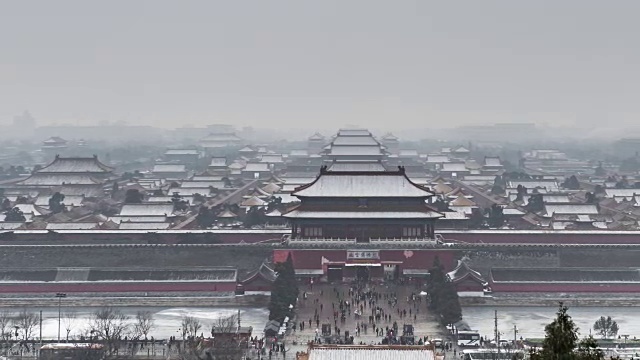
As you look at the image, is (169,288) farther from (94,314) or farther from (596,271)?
(596,271)

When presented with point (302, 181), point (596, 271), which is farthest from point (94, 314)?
point (302, 181)

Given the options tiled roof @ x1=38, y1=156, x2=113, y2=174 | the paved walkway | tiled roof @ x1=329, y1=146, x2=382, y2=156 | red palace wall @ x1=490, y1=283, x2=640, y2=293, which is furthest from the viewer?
tiled roof @ x1=329, y1=146, x2=382, y2=156

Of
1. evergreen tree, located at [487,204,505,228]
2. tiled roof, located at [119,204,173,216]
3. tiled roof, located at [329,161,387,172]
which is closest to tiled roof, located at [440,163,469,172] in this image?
tiled roof, located at [329,161,387,172]

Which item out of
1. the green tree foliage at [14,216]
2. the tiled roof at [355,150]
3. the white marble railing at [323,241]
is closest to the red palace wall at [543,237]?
the white marble railing at [323,241]

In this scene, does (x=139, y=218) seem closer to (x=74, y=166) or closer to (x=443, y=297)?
(x=443, y=297)

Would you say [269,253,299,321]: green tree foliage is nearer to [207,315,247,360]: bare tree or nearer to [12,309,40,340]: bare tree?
[207,315,247,360]: bare tree

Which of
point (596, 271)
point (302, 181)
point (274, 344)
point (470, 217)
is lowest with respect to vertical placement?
point (274, 344)

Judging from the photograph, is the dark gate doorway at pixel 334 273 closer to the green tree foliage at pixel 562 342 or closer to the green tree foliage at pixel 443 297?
the green tree foliage at pixel 443 297
